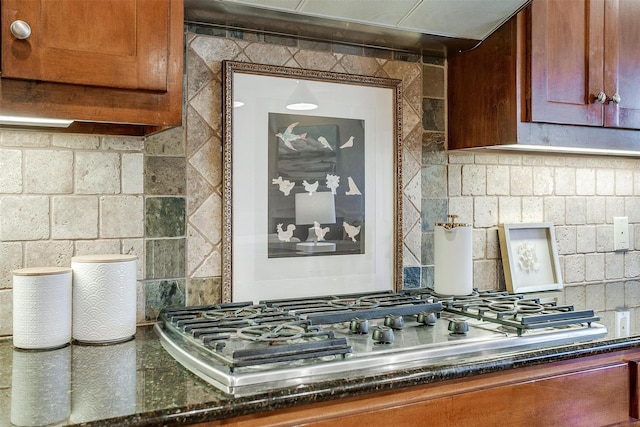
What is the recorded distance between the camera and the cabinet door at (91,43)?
1144 millimetres

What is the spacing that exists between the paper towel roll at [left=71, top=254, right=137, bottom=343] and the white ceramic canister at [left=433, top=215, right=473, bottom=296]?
1.00 meters

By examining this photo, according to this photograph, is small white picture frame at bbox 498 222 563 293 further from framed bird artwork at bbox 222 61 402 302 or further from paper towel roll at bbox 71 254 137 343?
paper towel roll at bbox 71 254 137 343

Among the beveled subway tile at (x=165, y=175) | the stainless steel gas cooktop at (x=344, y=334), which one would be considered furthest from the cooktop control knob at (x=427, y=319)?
the beveled subway tile at (x=165, y=175)

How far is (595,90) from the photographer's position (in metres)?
1.87

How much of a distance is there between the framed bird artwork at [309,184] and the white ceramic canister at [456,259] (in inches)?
6.6

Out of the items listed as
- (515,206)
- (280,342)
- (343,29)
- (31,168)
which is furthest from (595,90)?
(31,168)

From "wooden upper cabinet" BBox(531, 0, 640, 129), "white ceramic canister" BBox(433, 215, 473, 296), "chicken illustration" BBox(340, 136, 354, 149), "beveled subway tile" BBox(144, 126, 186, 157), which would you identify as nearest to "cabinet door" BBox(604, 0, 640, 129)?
"wooden upper cabinet" BBox(531, 0, 640, 129)

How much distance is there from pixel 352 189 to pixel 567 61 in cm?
80

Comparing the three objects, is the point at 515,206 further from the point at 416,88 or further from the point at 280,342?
the point at 280,342

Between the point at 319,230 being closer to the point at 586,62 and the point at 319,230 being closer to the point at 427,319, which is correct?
the point at 427,319

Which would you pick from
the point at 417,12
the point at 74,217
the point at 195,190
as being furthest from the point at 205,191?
the point at 417,12

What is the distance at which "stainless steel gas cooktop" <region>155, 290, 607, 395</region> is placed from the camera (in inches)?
42.3

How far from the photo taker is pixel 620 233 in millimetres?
2461

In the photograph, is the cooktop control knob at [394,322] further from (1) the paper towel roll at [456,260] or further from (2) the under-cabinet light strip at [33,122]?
(2) the under-cabinet light strip at [33,122]
